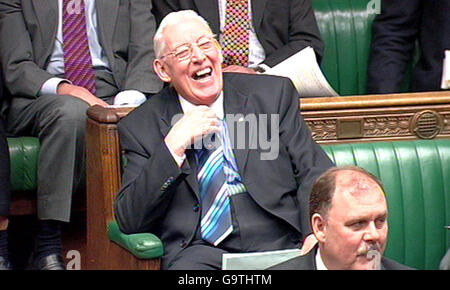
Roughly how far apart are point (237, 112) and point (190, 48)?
22 cm

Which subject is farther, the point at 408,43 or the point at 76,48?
the point at 408,43

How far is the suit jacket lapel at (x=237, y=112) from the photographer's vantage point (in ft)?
9.02

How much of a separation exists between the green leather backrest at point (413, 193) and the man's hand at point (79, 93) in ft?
2.80

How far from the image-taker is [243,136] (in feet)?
9.12

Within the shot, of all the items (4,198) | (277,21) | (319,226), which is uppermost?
(277,21)

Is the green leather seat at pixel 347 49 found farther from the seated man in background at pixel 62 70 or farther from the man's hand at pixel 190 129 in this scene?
the man's hand at pixel 190 129

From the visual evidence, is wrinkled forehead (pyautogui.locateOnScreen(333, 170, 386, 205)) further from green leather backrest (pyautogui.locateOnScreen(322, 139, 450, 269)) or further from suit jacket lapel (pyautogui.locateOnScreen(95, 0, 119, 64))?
suit jacket lapel (pyautogui.locateOnScreen(95, 0, 119, 64))

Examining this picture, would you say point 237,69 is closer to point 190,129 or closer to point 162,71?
point 162,71

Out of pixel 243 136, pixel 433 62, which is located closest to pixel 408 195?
pixel 243 136

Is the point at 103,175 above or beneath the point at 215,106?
beneath

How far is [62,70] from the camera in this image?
3.59 metres

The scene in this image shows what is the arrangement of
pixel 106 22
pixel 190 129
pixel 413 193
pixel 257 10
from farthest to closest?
pixel 257 10 → pixel 106 22 → pixel 413 193 → pixel 190 129

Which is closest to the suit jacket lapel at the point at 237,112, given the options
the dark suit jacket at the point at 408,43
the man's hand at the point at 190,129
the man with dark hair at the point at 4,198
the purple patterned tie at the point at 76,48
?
the man's hand at the point at 190,129

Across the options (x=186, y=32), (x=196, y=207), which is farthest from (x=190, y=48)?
(x=196, y=207)
